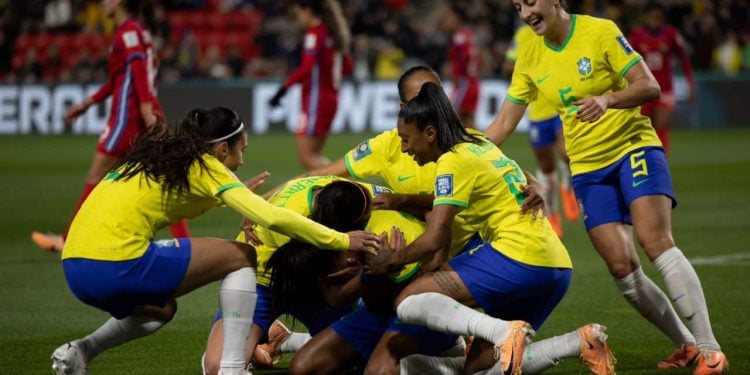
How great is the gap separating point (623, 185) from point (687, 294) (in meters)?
0.68

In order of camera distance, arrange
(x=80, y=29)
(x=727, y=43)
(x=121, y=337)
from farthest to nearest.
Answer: (x=80, y=29)
(x=727, y=43)
(x=121, y=337)

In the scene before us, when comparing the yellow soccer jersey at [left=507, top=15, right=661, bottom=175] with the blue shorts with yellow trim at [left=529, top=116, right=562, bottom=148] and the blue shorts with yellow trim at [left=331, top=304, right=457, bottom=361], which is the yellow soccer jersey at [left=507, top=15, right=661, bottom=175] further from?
the blue shorts with yellow trim at [left=529, top=116, right=562, bottom=148]

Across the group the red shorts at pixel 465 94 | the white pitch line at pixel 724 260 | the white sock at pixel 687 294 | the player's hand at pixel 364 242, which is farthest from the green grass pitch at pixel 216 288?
the red shorts at pixel 465 94

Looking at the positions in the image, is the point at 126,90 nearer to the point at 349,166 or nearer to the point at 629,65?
the point at 349,166

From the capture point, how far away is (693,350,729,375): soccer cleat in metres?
6.10

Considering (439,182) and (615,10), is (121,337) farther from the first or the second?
(615,10)

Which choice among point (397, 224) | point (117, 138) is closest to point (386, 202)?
point (397, 224)

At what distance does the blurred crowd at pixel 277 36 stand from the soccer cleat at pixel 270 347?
57.0 feet

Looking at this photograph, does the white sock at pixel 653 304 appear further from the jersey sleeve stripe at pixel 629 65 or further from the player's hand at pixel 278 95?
the player's hand at pixel 278 95

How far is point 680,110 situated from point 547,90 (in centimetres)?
1801

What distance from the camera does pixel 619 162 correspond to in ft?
21.8

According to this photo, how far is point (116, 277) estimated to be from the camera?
5676mm

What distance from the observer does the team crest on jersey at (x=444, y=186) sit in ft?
18.8

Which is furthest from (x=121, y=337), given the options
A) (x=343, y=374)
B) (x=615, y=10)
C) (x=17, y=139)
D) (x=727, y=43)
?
(x=727, y=43)
